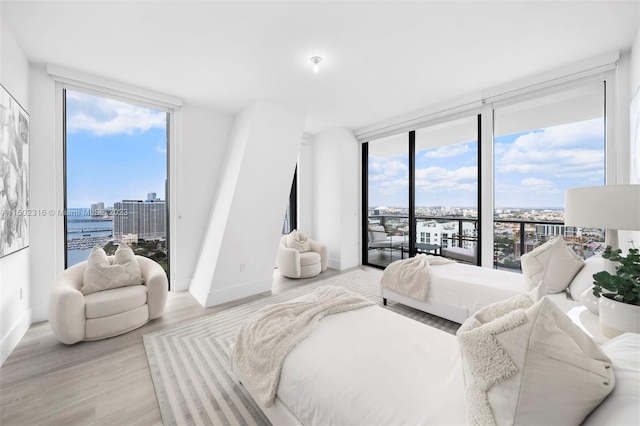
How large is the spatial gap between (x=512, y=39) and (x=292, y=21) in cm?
193

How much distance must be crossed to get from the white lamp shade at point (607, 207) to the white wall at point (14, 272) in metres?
4.11

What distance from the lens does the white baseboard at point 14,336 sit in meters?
2.06

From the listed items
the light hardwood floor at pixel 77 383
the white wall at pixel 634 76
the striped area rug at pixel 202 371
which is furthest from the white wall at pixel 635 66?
the light hardwood floor at pixel 77 383

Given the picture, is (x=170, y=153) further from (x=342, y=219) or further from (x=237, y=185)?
(x=342, y=219)

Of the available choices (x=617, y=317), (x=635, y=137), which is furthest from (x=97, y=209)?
(x=635, y=137)

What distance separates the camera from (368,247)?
5270 mm

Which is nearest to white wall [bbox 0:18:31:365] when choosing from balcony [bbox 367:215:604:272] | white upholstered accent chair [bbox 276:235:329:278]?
white upholstered accent chair [bbox 276:235:329:278]

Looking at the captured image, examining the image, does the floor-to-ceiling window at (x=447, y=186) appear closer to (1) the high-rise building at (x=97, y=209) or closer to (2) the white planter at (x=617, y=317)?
(2) the white planter at (x=617, y=317)

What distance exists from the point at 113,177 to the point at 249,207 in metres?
1.78

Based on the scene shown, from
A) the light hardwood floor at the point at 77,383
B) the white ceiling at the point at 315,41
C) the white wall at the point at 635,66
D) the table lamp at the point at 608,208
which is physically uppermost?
the white ceiling at the point at 315,41

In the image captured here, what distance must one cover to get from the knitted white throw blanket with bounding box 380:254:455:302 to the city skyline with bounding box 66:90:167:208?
3.32 meters

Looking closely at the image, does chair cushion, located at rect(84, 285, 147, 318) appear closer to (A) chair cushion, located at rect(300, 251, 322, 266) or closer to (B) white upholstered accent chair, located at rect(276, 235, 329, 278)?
(B) white upholstered accent chair, located at rect(276, 235, 329, 278)

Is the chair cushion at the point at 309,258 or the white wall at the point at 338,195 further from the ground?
the white wall at the point at 338,195

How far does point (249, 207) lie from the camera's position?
11.3ft
